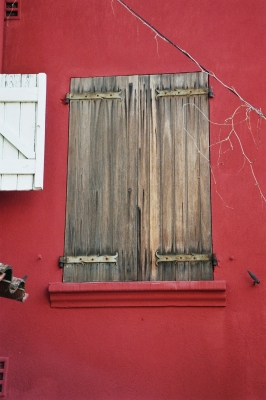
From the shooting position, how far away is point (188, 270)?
6113 mm

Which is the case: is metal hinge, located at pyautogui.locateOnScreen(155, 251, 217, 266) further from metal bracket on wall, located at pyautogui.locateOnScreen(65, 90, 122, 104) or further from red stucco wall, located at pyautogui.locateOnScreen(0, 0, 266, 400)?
metal bracket on wall, located at pyautogui.locateOnScreen(65, 90, 122, 104)

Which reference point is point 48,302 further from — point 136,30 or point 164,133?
point 136,30

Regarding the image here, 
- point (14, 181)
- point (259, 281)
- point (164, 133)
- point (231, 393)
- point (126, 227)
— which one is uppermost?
point (164, 133)

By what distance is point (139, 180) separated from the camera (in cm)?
636

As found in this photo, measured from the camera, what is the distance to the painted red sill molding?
235 inches

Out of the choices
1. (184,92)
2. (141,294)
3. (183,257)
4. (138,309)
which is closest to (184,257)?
(183,257)

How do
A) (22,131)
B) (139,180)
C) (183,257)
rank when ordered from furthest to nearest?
(139,180) < (22,131) < (183,257)

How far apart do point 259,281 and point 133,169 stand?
4.77ft

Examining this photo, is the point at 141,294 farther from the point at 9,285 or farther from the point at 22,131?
the point at 22,131

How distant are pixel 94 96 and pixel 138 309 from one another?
197 centimetres

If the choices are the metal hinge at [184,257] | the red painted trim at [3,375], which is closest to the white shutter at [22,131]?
the metal hinge at [184,257]

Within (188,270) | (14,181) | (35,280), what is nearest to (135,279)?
(188,270)

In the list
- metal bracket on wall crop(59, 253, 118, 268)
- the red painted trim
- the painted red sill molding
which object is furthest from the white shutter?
the red painted trim

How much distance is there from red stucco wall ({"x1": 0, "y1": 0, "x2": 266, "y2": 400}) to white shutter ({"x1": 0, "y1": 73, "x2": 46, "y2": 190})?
1.04 feet
